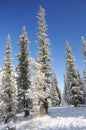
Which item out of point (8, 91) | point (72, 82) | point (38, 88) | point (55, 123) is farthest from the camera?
point (72, 82)

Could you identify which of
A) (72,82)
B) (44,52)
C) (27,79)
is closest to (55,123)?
(27,79)

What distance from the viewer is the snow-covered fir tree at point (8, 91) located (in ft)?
109

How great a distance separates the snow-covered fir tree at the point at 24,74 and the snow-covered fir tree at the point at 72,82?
13.1 meters

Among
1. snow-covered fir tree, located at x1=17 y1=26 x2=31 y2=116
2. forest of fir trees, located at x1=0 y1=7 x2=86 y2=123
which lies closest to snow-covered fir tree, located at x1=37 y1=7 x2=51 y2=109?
forest of fir trees, located at x1=0 y1=7 x2=86 y2=123

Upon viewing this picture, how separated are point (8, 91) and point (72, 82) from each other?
58.3ft

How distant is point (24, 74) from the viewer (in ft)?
118

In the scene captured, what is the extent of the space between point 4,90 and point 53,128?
15233 millimetres

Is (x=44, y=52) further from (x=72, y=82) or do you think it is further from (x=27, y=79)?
(x=72, y=82)

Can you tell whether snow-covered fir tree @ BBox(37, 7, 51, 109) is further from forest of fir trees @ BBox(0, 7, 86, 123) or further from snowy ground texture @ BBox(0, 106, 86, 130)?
snowy ground texture @ BBox(0, 106, 86, 130)

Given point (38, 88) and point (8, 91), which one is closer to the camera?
point (38, 88)

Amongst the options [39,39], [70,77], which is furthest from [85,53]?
[39,39]

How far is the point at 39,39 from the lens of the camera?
3697 centimetres

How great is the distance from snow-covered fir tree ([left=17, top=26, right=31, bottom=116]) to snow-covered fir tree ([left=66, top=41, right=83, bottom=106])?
42.9 feet

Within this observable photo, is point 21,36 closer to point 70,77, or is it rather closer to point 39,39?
point 39,39
